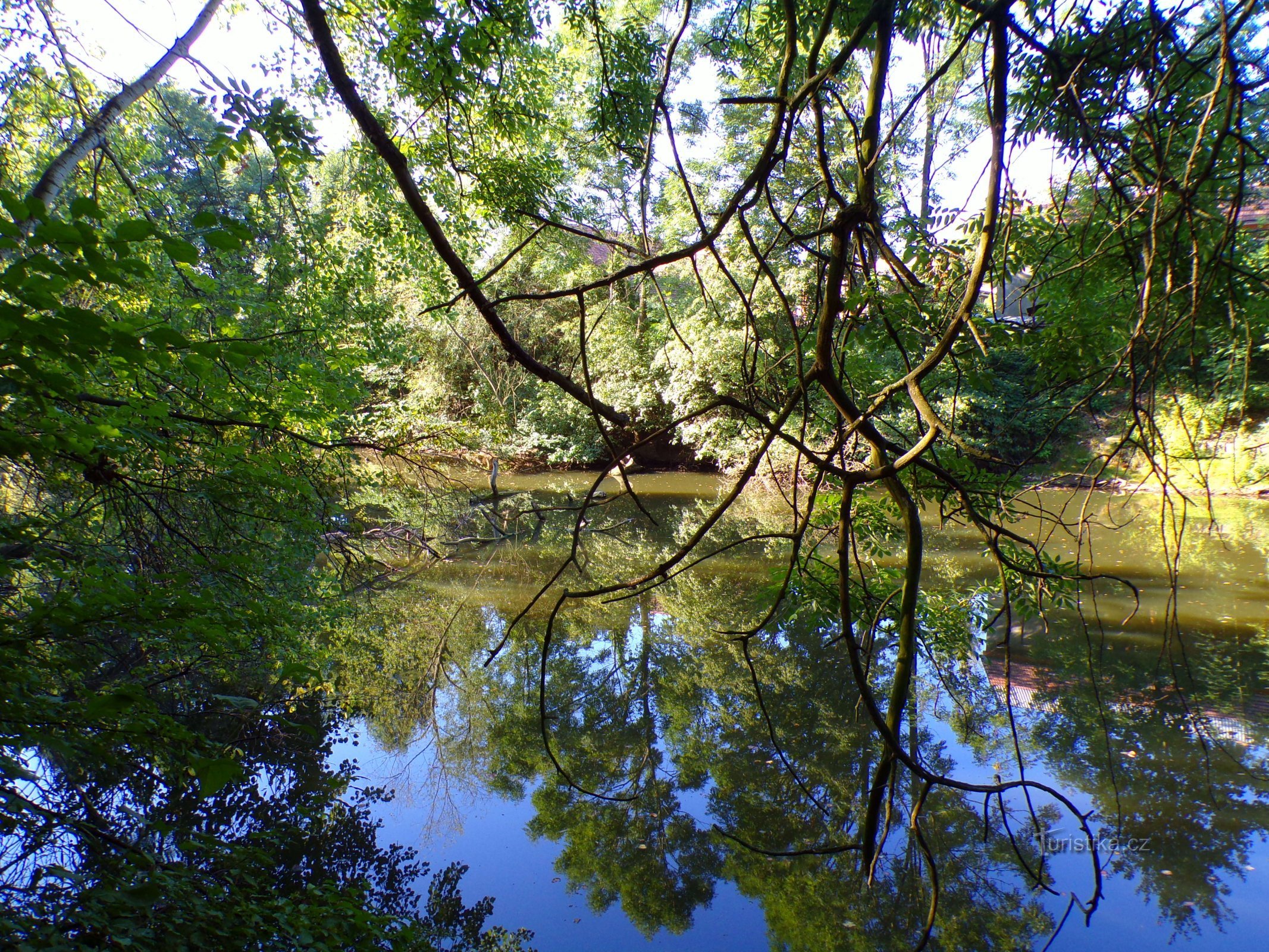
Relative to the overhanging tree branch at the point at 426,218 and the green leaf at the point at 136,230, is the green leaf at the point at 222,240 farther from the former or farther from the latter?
the overhanging tree branch at the point at 426,218

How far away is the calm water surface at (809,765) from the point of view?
3.43 metres

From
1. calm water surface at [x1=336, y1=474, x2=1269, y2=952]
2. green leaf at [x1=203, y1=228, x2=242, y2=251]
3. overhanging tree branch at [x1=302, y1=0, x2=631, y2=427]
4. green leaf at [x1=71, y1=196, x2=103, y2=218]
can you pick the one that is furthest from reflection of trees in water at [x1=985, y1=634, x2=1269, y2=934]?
green leaf at [x1=71, y1=196, x2=103, y2=218]

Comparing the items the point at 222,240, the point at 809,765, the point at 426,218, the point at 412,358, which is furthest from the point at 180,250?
the point at 412,358

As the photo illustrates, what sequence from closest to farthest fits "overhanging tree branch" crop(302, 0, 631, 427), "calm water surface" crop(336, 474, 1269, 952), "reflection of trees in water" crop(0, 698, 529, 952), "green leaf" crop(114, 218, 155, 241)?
"overhanging tree branch" crop(302, 0, 631, 427), "green leaf" crop(114, 218, 155, 241), "reflection of trees in water" crop(0, 698, 529, 952), "calm water surface" crop(336, 474, 1269, 952)

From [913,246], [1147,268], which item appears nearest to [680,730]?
[913,246]

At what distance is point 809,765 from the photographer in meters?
4.72

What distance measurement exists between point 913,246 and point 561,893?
3.37 m

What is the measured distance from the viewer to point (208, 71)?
2238mm

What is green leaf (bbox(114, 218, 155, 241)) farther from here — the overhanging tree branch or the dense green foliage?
the overhanging tree branch

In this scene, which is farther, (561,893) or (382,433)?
(382,433)

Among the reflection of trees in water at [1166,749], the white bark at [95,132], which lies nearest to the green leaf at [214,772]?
the reflection of trees in water at [1166,749]

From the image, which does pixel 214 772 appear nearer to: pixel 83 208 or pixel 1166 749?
pixel 83 208

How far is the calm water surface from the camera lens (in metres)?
3.43

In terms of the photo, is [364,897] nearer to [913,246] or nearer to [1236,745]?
[913,246]
